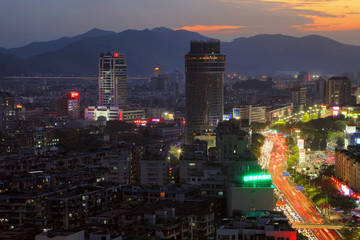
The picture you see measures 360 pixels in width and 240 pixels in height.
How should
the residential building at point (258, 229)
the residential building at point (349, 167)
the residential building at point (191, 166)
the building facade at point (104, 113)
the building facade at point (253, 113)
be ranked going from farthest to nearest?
1. the building facade at point (104, 113)
2. the building facade at point (253, 113)
3. the residential building at point (349, 167)
4. the residential building at point (191, 166)
5. the residential building at point (258, 229)

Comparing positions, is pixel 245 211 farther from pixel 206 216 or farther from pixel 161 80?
pixel 161 80

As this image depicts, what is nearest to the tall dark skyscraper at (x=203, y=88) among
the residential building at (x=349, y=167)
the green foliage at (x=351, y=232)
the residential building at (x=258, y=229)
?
the residential building at (x=349, y=167)

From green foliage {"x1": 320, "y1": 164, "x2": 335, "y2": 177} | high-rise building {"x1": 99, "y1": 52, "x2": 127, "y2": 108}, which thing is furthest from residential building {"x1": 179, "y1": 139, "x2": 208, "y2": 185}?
high-rise building {"x1": 99, "y1": 52, "x2": 127, "y2": 108}

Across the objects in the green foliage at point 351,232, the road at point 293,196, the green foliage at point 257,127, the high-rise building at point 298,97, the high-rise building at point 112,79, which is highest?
the high-rise building at point 112,79

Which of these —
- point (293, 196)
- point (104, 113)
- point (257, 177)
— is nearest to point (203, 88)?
point (293, 196)

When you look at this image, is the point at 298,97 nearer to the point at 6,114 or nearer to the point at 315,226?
the point at 6,114

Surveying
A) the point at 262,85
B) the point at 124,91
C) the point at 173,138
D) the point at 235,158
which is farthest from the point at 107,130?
the point at 262,85

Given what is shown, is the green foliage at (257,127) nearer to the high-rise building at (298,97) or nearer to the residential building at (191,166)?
the high-rise building at (298,97)
